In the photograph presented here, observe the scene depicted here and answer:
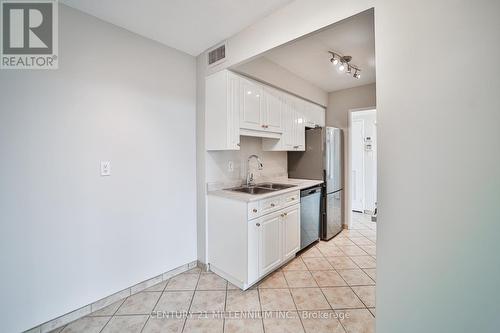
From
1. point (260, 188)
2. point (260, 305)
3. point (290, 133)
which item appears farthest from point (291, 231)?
point (290, 133)

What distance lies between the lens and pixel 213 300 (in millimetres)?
1968

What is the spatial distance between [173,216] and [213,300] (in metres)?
0.98

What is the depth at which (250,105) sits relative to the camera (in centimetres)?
246

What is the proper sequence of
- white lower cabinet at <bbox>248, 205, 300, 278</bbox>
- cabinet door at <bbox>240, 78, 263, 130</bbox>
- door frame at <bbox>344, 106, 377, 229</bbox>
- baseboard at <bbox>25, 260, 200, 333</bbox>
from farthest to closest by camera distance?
door frame at <bbox>344, 106, 377, 229</bbox> < cabinet door at <bbox>240, 78, 263, 130</bbox> < white lower cabinet at <bbox>248, 205, 300, 278</bbox> < baseboard at <bbox>25, 260, 200, 333</bbox>

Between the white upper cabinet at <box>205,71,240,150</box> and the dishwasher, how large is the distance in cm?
130

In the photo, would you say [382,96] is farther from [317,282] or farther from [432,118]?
[317,282]

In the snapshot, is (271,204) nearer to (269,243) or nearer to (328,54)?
(269,243)

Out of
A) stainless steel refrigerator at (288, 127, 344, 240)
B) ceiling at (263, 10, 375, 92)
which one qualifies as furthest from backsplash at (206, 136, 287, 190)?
ceiling at (263, 10, 375, 92)

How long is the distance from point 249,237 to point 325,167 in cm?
185

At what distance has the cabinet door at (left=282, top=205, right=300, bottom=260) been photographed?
2506mm

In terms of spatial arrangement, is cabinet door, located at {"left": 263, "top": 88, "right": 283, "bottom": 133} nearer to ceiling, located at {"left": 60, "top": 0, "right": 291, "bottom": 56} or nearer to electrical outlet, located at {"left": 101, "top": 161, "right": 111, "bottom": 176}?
ceiling, located at {"left": 60, "top": 0, "right": 291, "bottom": 56}

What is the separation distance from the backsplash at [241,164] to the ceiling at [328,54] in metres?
1.18

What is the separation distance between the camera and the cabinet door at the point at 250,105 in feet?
7.73

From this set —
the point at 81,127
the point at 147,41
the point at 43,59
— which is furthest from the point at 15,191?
the point at 147,41
